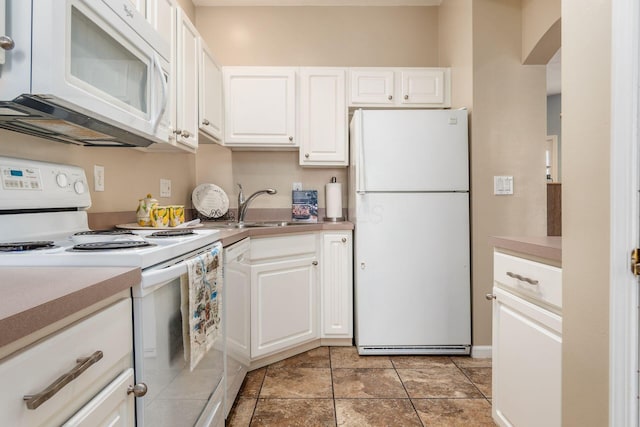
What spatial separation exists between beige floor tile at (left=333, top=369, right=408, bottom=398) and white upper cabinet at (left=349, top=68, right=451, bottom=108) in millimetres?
1853

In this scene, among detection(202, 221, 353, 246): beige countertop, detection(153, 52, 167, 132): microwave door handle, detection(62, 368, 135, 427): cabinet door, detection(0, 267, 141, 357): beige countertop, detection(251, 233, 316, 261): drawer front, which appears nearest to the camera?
detection(0, 267, 141, 357): beige countertop

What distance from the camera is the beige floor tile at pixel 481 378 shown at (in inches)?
77.3

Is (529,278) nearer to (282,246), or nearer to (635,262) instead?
(635,262)

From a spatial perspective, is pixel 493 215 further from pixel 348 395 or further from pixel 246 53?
pixel 246 53

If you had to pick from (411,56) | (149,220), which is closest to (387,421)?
(149,220)

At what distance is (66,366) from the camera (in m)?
0.58

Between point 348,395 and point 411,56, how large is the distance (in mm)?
2610

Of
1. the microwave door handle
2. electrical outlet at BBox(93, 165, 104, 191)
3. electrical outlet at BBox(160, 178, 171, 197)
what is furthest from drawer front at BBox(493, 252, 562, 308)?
electrical outlet at BBox(160, 178, 171, 197)

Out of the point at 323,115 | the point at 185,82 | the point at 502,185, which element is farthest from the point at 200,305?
the point at 502,185

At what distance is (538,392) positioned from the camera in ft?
3.89

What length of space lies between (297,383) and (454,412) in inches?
32.1

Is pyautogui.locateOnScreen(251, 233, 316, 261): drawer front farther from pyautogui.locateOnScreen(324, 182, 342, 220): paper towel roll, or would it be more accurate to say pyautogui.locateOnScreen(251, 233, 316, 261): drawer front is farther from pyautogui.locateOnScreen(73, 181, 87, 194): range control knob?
pyautogui.locateOnScreen(73, 181, 87, 194): range control knob

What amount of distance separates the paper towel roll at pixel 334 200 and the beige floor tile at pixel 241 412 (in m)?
1.47

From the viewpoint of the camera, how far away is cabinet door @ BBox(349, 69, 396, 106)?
2.76 m
